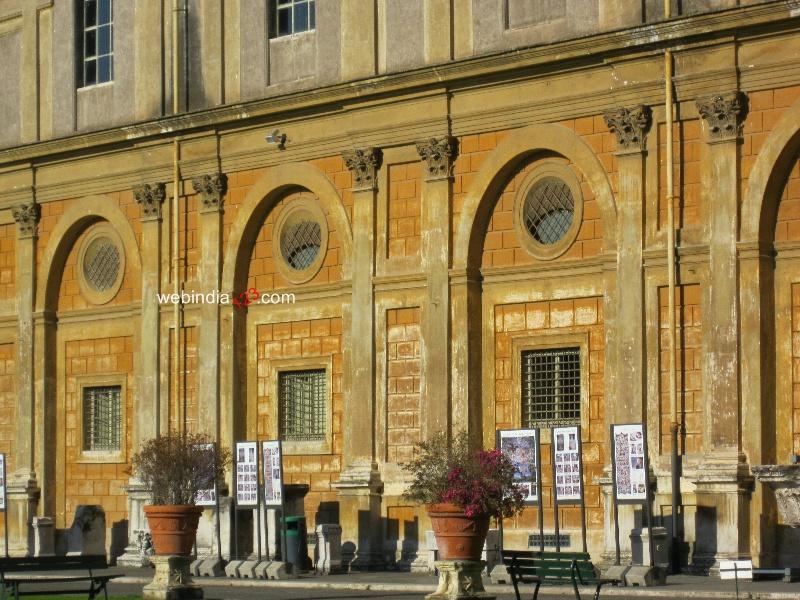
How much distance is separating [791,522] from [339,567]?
9.29 meters

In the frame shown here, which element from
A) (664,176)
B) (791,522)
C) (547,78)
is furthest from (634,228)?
(791,522)

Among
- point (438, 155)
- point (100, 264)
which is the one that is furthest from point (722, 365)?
point (100, 264)

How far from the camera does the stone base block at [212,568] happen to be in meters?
35.2

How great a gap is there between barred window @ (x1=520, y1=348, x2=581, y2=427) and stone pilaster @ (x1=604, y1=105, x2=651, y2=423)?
4.31 ft

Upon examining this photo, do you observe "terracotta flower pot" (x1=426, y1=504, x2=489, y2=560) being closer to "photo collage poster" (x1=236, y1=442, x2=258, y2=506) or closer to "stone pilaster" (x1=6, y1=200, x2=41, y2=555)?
"photo collage poster" (x1=236, y1=442, x2=258, y2=506)

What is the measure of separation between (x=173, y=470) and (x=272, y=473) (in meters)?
1.95

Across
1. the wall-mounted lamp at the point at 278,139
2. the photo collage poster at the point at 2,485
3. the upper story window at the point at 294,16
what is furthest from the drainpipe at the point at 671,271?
the photo collage poster at the point at 2,485

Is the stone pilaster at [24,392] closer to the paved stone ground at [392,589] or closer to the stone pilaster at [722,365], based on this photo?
the paved stone ground at [392,589]

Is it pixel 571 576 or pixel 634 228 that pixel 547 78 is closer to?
pixel 634 228

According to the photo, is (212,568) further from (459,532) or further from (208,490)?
(459,532)

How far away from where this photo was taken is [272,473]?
112ft

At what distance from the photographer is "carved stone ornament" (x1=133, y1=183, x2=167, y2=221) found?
40312 millimetres

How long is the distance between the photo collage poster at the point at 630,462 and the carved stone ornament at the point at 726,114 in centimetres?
478

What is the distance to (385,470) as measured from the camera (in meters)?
35.9
